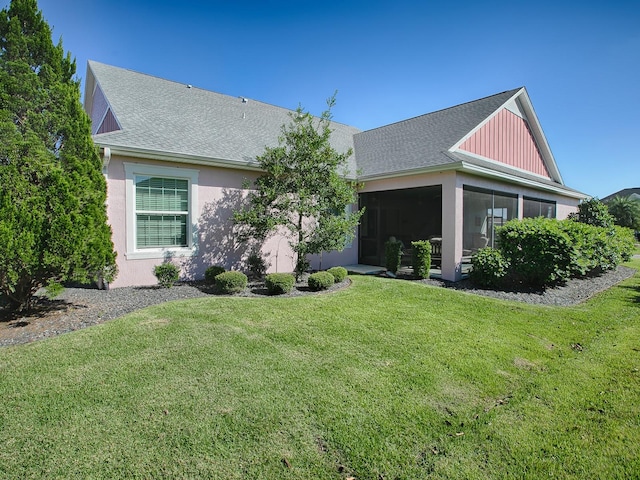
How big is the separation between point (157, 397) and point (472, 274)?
8.42m

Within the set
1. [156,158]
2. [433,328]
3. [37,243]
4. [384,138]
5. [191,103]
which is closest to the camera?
[37,243]

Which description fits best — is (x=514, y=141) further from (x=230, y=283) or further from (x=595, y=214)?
(x=230, y=283)

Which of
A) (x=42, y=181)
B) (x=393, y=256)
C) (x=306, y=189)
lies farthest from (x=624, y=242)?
(x=42, y=181)

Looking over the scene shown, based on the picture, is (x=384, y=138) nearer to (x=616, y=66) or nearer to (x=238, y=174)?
(x=238, y=174)

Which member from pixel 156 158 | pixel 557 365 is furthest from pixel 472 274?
pixel 156 158

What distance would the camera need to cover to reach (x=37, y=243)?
5.03 m

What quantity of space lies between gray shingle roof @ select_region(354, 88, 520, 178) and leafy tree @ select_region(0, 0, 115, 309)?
7234 millimetres

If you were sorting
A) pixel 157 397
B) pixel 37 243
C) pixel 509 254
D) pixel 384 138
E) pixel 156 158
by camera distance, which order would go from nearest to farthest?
pixel 157 397, pixel 37 243, pixel 156 158, pixel 509 254, pixel 384 138

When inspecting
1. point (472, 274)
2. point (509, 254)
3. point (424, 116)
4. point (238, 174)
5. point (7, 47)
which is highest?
point (424, 116)

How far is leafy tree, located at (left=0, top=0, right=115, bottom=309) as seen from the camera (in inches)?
193

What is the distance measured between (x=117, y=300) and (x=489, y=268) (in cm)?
908

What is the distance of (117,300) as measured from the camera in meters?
6.62

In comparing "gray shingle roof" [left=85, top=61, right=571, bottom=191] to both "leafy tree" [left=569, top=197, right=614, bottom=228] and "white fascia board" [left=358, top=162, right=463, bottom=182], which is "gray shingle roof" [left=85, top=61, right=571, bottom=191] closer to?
"white fascia board" [left=358, top=162, right=463, bottom=182]

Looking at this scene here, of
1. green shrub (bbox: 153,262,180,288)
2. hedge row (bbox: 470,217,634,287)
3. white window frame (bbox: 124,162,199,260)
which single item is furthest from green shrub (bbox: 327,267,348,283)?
green shrub (bbox: 153,262,180,288)
